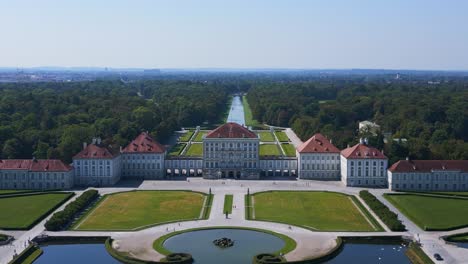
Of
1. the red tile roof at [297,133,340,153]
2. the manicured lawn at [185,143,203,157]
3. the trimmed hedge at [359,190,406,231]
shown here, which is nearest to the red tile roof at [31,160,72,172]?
the manicured lawn at [185,143,203,157]

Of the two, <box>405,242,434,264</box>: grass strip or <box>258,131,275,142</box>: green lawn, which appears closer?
<box>405,242,434,264</box>: grass strip

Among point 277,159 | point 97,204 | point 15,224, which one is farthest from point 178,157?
point 15,224

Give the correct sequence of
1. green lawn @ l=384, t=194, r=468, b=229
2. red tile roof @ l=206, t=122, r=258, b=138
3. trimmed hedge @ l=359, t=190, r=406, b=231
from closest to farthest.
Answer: trimmed hedge @ l=359, t=190, r=406, b=231
green lawn @ l=384, t=194, r=468, b=229
red tile roof @ l=206, t=122, r=258, b=138

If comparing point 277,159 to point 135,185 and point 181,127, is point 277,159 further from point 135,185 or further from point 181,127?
point 181,127

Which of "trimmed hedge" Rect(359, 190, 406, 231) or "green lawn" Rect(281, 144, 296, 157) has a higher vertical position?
"green lawn" Rect(281, 144, 296, 157)

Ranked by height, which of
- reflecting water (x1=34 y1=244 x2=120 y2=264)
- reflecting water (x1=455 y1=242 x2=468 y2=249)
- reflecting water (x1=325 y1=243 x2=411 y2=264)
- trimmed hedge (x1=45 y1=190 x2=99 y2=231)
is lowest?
reflecting water (x1=34 y1=244 x2=120 y2=264)

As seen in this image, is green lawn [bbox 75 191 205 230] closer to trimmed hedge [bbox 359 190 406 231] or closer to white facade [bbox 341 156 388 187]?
trimmed hedge [bbox 359 190 406 231]
